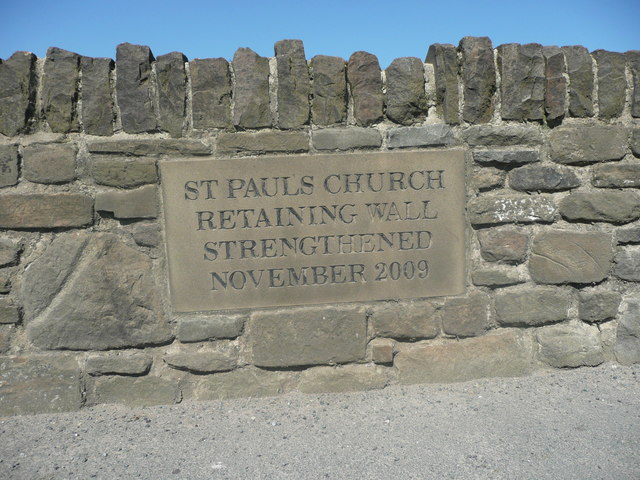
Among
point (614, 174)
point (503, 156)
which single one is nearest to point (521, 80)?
point (503, 156)

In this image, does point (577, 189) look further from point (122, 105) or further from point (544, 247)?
point (122, 105)

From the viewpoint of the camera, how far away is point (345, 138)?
8.43 feet

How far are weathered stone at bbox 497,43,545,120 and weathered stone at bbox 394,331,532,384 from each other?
123 cm

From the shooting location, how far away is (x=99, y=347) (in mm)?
2586

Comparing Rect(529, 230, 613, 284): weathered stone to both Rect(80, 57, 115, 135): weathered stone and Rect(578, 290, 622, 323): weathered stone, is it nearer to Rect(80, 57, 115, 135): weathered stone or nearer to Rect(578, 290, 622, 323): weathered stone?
Rect(578, 290, 622, 323): weathered stone

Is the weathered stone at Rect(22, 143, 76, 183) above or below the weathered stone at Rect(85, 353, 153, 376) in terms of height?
above

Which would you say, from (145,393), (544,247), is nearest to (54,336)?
(145,393)

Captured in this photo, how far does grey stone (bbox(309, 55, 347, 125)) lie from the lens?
2.55 meters

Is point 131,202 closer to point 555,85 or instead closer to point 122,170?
point 122,170

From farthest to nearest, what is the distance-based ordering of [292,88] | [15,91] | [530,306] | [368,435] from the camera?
[530,306] → [292,88] → [15,91] → [368,435]

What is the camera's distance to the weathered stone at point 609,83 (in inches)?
105

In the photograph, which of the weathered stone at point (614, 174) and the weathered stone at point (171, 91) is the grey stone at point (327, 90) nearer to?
the weathered stone at point (171, 91)

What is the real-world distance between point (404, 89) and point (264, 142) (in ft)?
2.58

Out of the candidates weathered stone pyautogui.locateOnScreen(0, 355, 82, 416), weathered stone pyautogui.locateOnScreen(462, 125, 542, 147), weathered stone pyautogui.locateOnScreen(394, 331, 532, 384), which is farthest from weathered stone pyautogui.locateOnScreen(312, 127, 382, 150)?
weathered stone pyautogui.locateOnScreen(0, 355, 82, 416)
